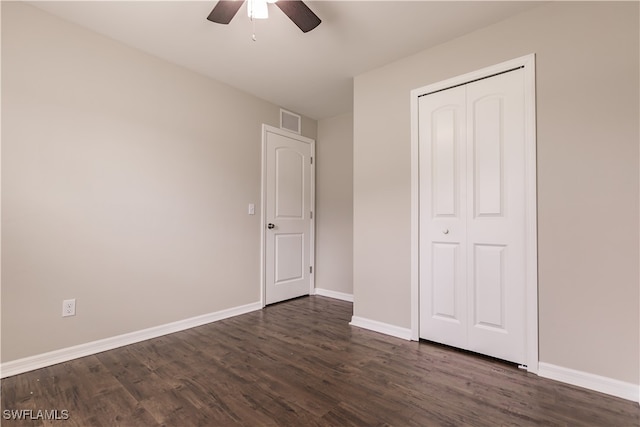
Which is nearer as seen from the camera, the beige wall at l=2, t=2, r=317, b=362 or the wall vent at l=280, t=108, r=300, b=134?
the beige wall at l=2, t=2, r=317, b=362

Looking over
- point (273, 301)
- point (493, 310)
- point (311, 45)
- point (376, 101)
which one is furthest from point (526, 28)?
point (273, 301)

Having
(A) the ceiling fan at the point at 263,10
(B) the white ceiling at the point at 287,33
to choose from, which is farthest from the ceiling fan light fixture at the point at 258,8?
(B) the white ceiling at the point at 287,33

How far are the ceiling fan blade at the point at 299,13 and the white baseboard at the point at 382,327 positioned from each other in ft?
8.30

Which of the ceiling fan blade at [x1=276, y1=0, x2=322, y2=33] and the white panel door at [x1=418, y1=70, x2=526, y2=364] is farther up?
the ceiling fan blade at [x1=276, y1=0, x2=322, y2=33]

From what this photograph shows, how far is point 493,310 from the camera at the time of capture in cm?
221

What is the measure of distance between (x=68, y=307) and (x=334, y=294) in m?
2.85

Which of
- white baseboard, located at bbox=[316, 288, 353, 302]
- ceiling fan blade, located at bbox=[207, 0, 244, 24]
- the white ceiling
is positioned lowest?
white baseboard, located at bbox=[316, 288, 353, 302]

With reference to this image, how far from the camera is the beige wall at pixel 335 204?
13.3 feet

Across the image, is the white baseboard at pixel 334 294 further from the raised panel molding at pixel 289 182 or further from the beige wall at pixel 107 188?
the beige wall at pixel 107 188

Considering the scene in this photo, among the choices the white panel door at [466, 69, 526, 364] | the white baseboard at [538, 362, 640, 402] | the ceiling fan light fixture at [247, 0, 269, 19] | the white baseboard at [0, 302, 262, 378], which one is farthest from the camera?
the white panel door at [466, 69, 526, 364]

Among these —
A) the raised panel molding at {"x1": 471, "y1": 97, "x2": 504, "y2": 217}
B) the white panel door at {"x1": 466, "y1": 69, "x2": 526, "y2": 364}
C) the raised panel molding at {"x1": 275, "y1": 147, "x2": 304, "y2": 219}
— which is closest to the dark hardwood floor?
the white panel door at {"x1": 466, "y1": 69, "x2": 526, "y2": 364}

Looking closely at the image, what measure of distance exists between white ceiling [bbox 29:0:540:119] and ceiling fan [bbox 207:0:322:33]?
221 millimetres

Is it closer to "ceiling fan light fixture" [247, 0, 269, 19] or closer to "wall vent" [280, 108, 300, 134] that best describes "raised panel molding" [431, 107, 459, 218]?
"ceiling fan light fixture" [247, 0, 269, 19]

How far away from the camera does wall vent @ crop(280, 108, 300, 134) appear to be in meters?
3.91
